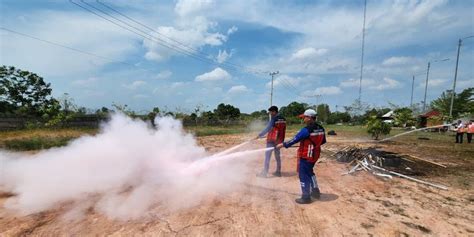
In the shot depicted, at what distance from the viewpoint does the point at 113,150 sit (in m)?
8.08

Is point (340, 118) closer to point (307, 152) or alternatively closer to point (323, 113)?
point (323, 113)

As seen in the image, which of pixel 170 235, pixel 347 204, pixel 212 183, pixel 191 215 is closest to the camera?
pixel 170 235

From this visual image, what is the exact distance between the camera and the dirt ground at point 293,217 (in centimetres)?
479

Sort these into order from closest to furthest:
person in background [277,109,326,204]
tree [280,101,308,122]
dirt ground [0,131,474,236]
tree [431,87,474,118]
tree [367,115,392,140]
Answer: dirt ground [0,131,474,236] < person in background [277,109,326,204] < tree [367,115,392,140] < tree [431,87,474,118] < tree [280,101,308,122]

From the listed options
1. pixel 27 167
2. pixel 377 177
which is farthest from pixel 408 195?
pixel 27 167

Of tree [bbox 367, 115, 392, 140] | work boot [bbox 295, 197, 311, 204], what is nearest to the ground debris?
work boot [bbox 295, 197, 311, 204]

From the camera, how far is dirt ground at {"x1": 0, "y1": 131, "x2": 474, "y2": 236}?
15.7 ft

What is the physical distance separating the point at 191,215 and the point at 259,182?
3.03m

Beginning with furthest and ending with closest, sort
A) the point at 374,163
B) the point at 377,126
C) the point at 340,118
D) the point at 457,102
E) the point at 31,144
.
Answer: the point at 340,118, the point at 457,102, the point at 377,126, the point at 31,144, the point at 374,163

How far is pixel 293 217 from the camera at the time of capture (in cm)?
541

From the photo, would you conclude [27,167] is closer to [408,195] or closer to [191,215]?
[191,215]

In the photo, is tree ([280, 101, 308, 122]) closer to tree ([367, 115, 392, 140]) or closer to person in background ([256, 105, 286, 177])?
tree ([367, 115, 392, 140])

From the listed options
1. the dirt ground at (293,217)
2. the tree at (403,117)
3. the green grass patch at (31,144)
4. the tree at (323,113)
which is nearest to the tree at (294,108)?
the tree at (323,113)

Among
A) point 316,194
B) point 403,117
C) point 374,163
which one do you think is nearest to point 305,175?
point 316,194
